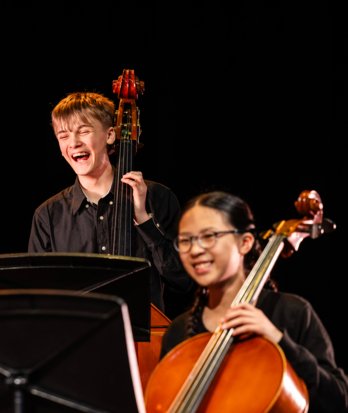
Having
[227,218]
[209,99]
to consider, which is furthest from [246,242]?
[209,99]

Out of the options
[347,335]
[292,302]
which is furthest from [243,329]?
[347,335]

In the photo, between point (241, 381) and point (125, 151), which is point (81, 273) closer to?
point (241, 381)

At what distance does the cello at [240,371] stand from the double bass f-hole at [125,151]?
0.90 metres

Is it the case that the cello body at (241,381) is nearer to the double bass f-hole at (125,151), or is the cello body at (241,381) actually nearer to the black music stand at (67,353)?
the black music stand at (67,353)

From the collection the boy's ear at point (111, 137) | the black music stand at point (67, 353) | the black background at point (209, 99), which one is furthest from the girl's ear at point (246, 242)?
the black background at point (209, 99)

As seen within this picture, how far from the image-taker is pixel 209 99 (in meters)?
3.74

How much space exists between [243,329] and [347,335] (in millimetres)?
1697

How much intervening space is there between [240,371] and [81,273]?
55 cm

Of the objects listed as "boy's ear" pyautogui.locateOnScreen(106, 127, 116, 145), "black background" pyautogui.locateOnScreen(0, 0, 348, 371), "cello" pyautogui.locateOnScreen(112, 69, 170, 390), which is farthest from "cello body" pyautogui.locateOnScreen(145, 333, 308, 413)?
"black background" pyautogui.locateOnScreen(0, 0, 348, 371)

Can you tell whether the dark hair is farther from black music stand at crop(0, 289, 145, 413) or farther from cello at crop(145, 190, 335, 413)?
black music stand at crop(0, 289, 145, 413)

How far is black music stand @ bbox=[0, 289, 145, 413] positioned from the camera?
4.83 ft

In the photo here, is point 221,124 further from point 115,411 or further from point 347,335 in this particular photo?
point 115,411

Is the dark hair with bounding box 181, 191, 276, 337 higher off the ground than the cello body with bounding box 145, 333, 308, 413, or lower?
higher

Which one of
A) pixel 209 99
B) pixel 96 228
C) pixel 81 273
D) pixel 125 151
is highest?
pixel 209 99
